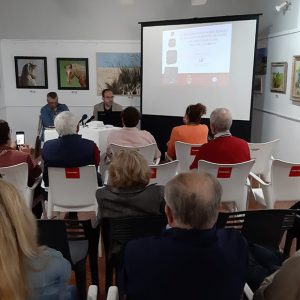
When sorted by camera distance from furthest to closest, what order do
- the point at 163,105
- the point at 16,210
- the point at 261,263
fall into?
the point at 163,105
the point at 261,263
the point at 16,210

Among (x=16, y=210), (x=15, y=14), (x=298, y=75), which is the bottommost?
(x=16, y=210)

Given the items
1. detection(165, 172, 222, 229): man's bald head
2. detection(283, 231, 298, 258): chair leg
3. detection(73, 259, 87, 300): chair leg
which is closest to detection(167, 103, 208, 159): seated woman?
detection(283, 231, 298, 258): chair leg

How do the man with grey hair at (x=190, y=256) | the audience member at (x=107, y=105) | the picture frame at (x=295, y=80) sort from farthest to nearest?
the audience member at (x=107, y=105), the picture frame at (x=295, y=80), the man with grey hair at (x=190, y=256)

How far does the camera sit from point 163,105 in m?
6.51

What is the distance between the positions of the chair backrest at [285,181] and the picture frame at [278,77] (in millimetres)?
2576

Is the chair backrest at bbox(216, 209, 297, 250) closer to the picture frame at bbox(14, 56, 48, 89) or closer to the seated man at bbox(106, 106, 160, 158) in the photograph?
the seated man at bbox(106, 106, 160, 158)

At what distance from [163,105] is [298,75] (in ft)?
7.91

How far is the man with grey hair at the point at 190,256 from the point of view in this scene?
4.20ft

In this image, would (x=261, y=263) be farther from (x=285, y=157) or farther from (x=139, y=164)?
(x=285, y=157)

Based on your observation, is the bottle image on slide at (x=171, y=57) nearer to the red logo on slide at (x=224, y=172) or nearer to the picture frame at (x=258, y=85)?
the picture frame at (x=258, y=85)

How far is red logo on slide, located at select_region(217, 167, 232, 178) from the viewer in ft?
9.98

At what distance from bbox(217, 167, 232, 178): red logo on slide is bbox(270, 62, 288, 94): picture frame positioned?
2763 mm

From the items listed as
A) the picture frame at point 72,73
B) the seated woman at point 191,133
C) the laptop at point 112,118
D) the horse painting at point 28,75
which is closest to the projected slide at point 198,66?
the picture frame at point 72,73

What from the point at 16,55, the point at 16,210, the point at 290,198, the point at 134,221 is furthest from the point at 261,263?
the point at 16,55
